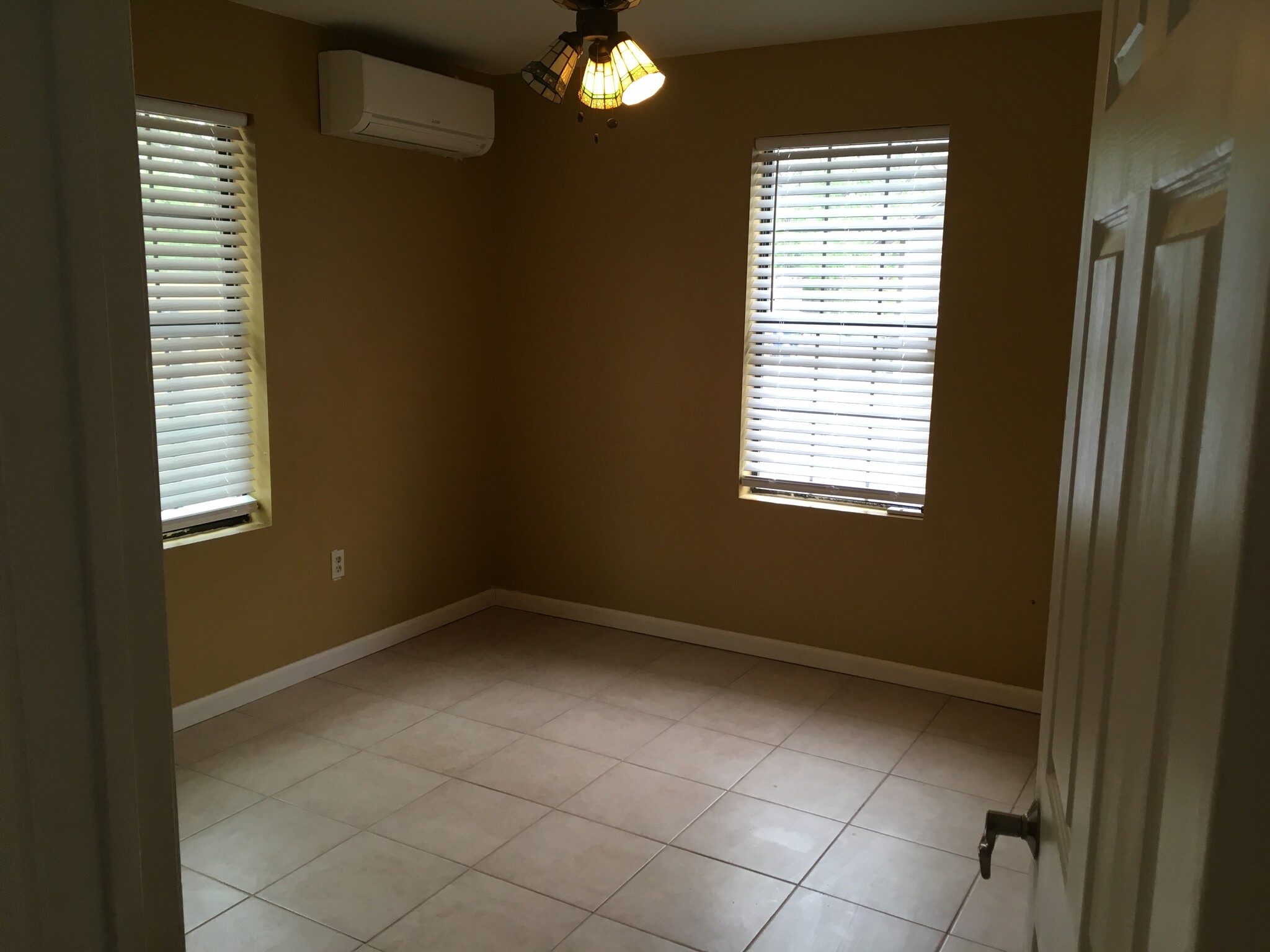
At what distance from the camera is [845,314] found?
12.8ft

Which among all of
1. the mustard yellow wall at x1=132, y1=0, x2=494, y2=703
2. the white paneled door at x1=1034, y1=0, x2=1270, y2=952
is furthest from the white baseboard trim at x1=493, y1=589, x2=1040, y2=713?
the white paneled door at x1=1034, y1=0, x2=1270, y2=952

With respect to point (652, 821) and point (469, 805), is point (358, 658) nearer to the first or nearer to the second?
point (469, 805)

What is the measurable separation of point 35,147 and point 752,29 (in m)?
3.51

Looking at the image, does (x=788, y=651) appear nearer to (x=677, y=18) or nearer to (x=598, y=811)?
(x=598, y=811)

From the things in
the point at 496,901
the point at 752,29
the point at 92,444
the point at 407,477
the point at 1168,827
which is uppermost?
the point at 752,29

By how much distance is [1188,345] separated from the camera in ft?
1.68

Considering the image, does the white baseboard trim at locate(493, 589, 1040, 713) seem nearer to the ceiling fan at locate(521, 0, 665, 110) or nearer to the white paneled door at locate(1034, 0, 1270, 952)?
the ceiling fan at locate(521, 0, 665, 110)

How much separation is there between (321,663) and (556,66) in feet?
8.54

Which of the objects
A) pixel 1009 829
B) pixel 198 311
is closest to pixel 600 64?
pixel 198 311

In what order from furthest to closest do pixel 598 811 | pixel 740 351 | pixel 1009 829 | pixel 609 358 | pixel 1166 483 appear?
pixel 609 358
pixel 740 351
pixel 598 811
pixel 1009 829
pixel 1166 483

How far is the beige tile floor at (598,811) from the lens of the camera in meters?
2.40

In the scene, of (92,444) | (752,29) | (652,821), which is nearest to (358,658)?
(652,821)

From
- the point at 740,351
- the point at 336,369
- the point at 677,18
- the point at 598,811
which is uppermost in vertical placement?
the point at 677,18

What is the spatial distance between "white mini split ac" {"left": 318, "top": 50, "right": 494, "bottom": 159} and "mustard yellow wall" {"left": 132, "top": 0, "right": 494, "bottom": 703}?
0.28 feet
